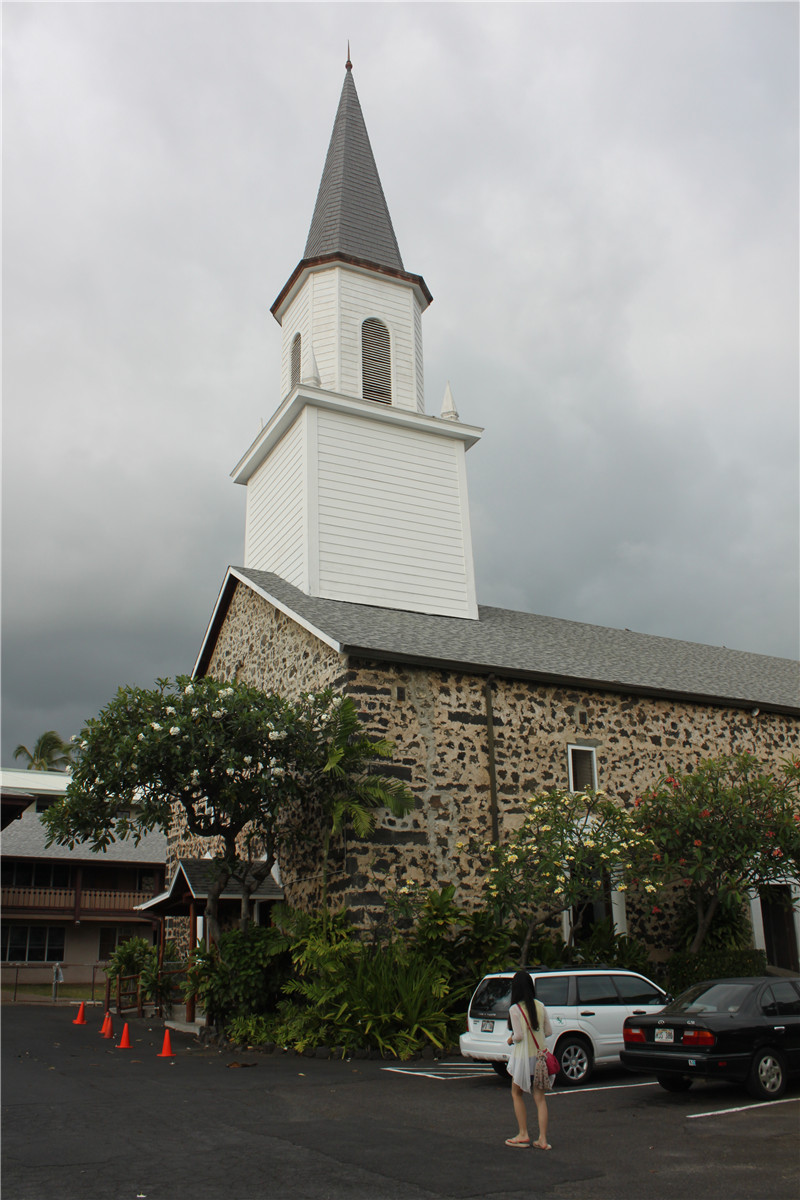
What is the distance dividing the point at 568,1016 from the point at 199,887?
8.22 m

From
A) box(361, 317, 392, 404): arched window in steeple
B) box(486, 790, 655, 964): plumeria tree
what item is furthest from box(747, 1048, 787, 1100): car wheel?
box(361, 317, 392, 404): arched window in steeple

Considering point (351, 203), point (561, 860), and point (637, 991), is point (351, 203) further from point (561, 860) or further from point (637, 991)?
point (637, 991)

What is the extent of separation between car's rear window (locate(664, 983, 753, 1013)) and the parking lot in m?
0.98

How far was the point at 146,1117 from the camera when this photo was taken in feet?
32.2

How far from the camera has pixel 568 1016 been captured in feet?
40.0

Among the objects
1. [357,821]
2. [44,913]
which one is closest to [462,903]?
[357,821]

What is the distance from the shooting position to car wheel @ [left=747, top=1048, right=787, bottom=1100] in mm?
10711

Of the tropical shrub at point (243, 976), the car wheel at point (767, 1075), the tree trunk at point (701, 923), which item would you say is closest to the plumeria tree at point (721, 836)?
the tree trunk at point (701, 923)

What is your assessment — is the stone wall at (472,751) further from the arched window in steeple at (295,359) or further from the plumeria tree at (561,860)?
Answer: the arched window in steeple at (295,359)

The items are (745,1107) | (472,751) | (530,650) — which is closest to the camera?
(745,1107)

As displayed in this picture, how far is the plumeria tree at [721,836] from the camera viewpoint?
642 inches

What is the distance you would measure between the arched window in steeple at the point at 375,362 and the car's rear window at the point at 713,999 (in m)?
16.7

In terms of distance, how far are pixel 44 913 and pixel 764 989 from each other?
→ 34.0m

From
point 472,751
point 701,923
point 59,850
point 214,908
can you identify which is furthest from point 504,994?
point 59,850
